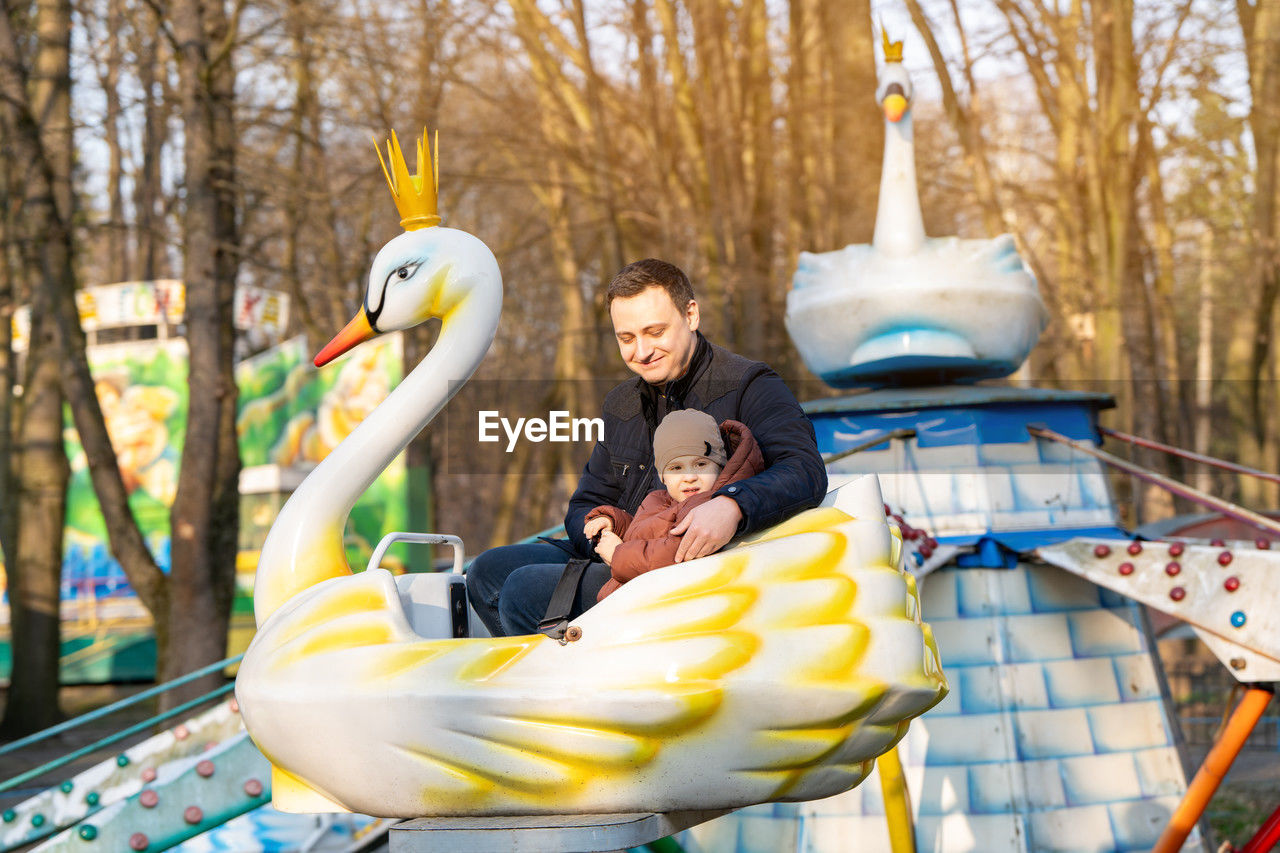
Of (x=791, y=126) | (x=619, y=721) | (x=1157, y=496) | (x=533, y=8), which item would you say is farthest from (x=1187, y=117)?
(x=619, y=721)

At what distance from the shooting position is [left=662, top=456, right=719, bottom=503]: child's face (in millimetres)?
2607

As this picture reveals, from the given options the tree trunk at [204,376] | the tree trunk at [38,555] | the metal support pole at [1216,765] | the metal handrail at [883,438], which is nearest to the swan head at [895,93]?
the metal handrail at [883,438]

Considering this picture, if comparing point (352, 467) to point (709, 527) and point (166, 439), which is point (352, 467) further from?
point (166, 439)

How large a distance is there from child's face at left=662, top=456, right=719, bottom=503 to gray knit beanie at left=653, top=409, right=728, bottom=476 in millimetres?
12

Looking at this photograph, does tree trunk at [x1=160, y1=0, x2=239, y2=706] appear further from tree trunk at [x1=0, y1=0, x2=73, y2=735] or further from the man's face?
the man's face

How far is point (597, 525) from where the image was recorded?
2.78 meters

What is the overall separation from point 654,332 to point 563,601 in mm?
604

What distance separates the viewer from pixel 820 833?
4.67 meters

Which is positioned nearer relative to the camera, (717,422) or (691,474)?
(691,474)

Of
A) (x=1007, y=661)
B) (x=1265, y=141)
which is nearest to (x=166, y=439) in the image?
(x=1265, y=141)

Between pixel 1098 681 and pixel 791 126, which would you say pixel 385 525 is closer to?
pixel 791 126

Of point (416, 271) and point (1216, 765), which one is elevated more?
point (416, 271)

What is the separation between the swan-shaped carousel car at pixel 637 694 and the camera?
236cm

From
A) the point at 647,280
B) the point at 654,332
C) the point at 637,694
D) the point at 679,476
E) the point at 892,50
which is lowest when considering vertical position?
the point at 637,694
